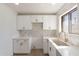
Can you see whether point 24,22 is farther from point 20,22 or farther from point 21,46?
point 21,46

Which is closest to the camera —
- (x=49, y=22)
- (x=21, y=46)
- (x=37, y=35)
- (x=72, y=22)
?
(x=72, y=22)

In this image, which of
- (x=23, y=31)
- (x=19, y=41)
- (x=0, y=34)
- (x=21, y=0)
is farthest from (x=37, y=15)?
(x=21, y=0)

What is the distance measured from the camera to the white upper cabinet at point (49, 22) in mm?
5066

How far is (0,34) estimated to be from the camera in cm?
328

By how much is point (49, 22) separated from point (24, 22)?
3.56 feet

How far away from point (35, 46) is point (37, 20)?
1.22 metres

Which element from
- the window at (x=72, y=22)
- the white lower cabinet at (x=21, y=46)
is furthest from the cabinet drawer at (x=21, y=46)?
the window at (x=72, y=22)

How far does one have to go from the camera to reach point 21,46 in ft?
15.0

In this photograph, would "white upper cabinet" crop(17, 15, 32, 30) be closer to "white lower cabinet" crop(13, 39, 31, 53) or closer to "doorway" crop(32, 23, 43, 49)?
"doorway" crop(32, 23, 43, 49)

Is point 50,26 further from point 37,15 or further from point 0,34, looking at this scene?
point 0,34

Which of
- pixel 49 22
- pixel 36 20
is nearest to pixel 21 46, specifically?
pixel 36 20

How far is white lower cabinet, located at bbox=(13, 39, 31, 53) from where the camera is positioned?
455 centimetres

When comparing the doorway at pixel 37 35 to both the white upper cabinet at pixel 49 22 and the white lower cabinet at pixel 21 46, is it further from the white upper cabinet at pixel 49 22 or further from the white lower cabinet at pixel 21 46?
the white lower cabinet at pixel 21 46

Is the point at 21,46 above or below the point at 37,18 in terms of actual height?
below
